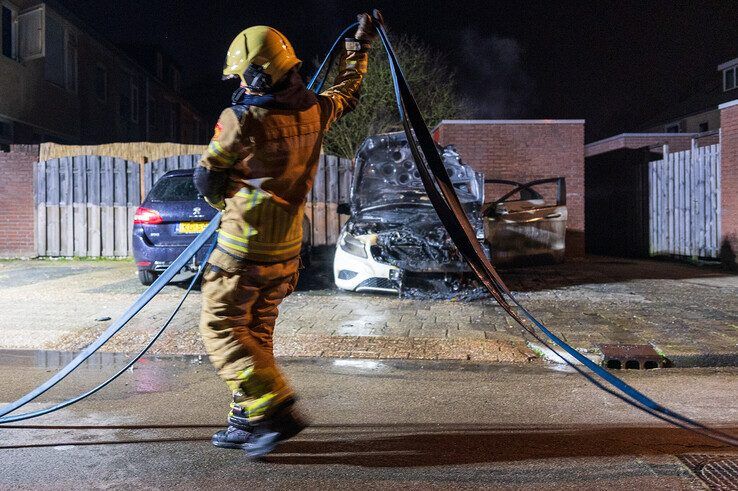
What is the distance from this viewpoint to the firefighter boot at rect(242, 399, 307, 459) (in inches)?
125

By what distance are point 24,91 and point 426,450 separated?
19.2 meters

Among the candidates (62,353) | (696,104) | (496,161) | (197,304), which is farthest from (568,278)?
(696,104)

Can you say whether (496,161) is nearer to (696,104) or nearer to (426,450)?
(426,450)

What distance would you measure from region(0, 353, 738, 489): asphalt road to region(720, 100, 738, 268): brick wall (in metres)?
7.74

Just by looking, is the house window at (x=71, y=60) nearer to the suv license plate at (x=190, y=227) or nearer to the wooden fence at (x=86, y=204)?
the wooden fence at (x=86, y=204)

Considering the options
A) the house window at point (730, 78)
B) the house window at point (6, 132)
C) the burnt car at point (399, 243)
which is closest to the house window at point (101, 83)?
the house window at point (6, 132)

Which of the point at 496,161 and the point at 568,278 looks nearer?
the point at 568,278

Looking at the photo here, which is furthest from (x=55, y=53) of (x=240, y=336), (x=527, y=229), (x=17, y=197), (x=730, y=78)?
(x=730, y=78)

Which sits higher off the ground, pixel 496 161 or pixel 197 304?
pixel 496 161

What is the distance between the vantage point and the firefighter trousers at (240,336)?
3.16 metres

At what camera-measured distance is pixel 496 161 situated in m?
14.5

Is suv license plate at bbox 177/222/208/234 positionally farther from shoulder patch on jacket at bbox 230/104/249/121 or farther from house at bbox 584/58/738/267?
house at bbox 584/58/738/267

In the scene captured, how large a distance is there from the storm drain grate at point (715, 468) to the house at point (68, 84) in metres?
19.1

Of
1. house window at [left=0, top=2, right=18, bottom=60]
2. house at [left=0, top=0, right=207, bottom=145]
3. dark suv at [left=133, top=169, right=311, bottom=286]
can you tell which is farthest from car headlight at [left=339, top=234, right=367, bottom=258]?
house window at [left=0, top=2, right=18, bottom=60]
